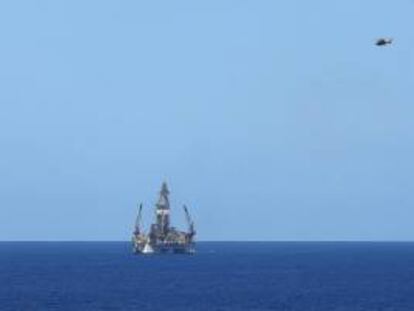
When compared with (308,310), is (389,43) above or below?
above

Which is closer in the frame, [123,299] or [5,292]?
[123,299]

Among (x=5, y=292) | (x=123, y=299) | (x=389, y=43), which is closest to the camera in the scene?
(x=389, y=43)

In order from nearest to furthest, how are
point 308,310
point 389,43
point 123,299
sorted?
1. point 389,43
2. point 308,310
3. point 123,299

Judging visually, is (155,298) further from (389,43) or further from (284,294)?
(389,43)

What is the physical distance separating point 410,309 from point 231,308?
23.0m

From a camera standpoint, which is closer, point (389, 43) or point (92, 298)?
point (389, 43)

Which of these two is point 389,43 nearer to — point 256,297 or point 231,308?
point 231,308

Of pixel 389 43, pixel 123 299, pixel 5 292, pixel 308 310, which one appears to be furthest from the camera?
pixel 5 292

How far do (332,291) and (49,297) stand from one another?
44596 mm

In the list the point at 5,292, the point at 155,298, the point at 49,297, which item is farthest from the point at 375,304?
the point at 5,292

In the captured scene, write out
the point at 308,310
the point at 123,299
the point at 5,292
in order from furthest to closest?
the point at 5,292
the point at 123,299
the point at 308,310

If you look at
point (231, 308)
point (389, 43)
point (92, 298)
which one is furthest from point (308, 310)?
point (389, 43)

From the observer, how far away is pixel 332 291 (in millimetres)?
193250

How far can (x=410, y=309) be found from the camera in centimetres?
15925
